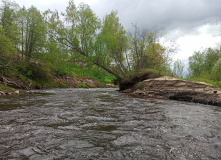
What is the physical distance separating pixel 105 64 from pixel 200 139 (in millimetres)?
20483

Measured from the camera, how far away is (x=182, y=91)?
13.6m

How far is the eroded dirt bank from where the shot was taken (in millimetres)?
11295

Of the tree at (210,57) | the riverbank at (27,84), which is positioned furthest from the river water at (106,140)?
the tree at (210,57)

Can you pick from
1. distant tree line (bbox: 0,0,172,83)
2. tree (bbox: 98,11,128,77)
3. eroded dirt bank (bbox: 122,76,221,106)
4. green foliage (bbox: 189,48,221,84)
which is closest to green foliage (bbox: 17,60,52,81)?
distant tree line (bbox: 0,0,172,83)

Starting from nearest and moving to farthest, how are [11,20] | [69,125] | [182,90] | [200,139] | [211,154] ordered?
[211,154] → [200,139] → [69,125] → [182,90] → [11,20]

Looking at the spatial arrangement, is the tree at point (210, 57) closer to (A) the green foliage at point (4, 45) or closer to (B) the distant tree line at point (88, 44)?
(B) the distant tree line at point (88, 44)

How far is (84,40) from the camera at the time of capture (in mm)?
22266

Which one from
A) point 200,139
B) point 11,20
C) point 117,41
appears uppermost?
point 11,20

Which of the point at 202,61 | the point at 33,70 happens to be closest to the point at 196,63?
the point at 202,61

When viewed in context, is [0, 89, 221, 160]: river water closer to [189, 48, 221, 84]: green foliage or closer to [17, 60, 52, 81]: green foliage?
[17, 60, 52, 81]: green foliage

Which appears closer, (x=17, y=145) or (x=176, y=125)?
(x=17, y=145)

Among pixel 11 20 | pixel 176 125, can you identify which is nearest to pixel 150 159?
pixel 176 125

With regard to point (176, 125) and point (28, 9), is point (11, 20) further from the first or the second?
point (176, 125)

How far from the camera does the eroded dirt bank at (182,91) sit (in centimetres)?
1129
